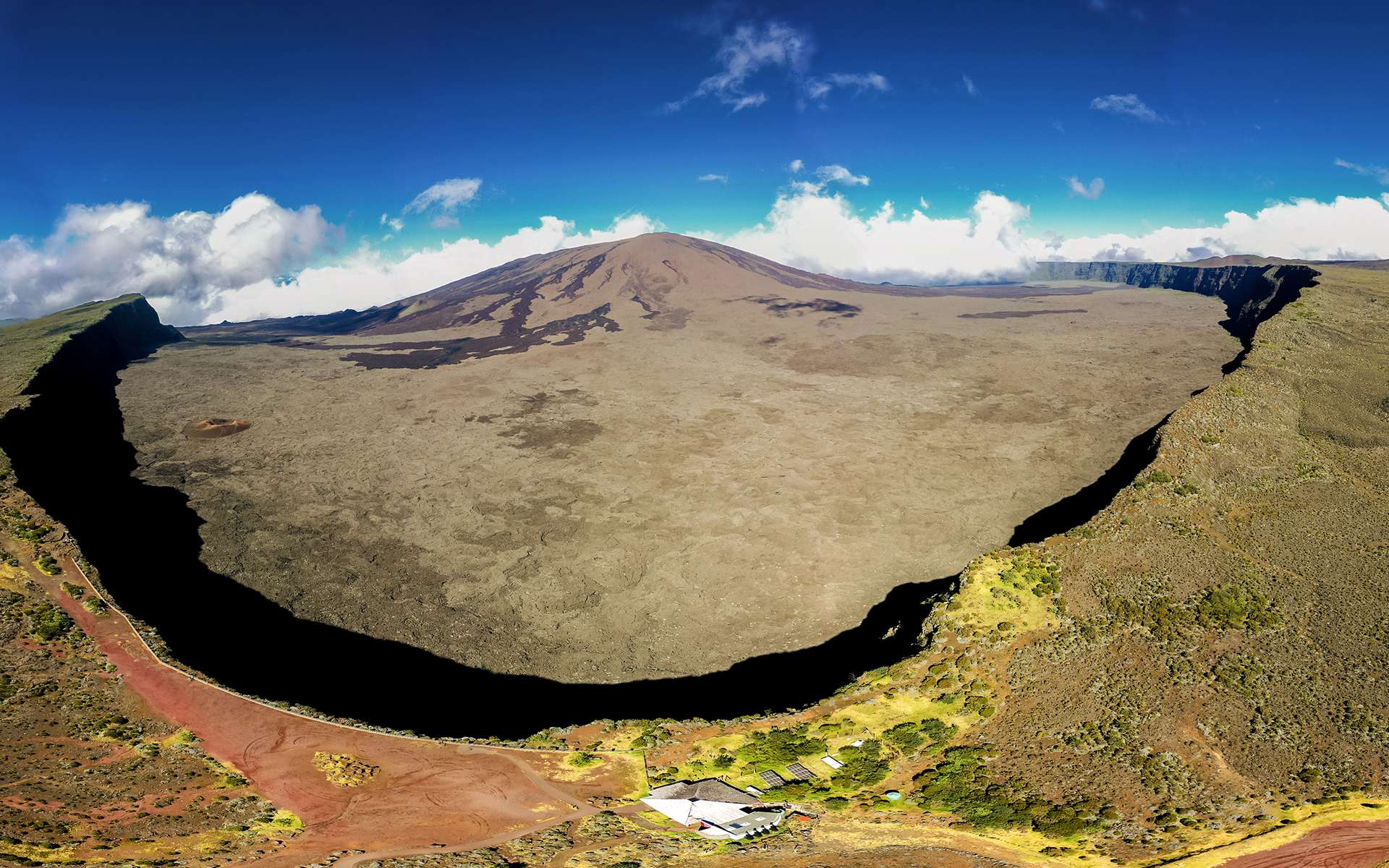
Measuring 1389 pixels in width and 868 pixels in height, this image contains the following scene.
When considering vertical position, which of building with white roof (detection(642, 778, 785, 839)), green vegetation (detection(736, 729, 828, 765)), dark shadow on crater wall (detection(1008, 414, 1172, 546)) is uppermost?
dark shadow on crater wall (detection(1008, 414, 1172, 546))

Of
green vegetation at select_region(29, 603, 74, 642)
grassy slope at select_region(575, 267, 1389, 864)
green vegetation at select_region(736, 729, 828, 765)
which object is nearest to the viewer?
grassy slope at select_region(575, 267, 1389, 864)

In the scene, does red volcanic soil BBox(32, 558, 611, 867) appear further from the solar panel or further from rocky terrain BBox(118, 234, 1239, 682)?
rocky terrain BBox(118, 234, 1239, 682)

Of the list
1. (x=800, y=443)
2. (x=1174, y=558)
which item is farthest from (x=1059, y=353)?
(x=1174, y=558)

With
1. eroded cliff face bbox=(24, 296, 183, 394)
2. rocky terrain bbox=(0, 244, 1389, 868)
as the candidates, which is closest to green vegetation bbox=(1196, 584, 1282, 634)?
rocky terrain bbox=(0, 244, 1389, 868)

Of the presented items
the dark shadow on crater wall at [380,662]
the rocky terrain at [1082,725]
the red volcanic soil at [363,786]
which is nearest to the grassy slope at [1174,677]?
the rocky terrain at [1082,725]

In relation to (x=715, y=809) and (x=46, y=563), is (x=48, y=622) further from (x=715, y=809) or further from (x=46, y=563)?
(x=715, y=809)

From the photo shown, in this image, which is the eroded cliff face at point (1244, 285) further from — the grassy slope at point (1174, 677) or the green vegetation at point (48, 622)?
the green vegetation at point (48, 622)

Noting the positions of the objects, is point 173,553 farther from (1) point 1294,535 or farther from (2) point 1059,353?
(2) point 1059,353
